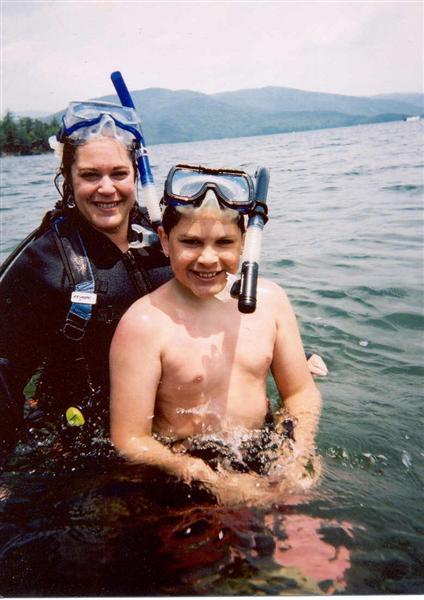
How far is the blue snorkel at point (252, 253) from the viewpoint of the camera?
2.34 metres

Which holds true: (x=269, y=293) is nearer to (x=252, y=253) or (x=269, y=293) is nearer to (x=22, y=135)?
(x=252, y=253)

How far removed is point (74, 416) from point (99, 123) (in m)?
2.01

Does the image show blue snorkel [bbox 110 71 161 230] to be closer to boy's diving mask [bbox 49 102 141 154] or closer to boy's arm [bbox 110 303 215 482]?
boy's diving mask [bbox 49 102 141 154]

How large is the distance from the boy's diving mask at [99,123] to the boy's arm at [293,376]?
1.55 meters

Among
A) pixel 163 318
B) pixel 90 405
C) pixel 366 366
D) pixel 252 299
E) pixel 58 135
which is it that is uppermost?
pixel 58 135

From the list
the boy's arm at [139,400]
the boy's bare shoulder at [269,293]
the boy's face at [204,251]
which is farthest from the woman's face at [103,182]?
the boy's bare shoulder at [269,293]

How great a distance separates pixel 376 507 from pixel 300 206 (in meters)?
11.0

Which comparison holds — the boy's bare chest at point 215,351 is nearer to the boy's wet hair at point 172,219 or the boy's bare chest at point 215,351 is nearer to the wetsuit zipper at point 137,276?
the boy's wet hair at point 172,219

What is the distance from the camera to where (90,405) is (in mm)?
3258

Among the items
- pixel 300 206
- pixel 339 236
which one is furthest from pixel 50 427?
pixel 300 206

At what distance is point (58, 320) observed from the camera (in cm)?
313

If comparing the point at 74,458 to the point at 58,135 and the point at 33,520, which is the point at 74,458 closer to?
the point at 33,520

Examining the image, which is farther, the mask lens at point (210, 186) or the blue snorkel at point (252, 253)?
the mask lens at point (210, 186)

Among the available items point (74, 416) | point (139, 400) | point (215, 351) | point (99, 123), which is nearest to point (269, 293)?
point (215, 351)
